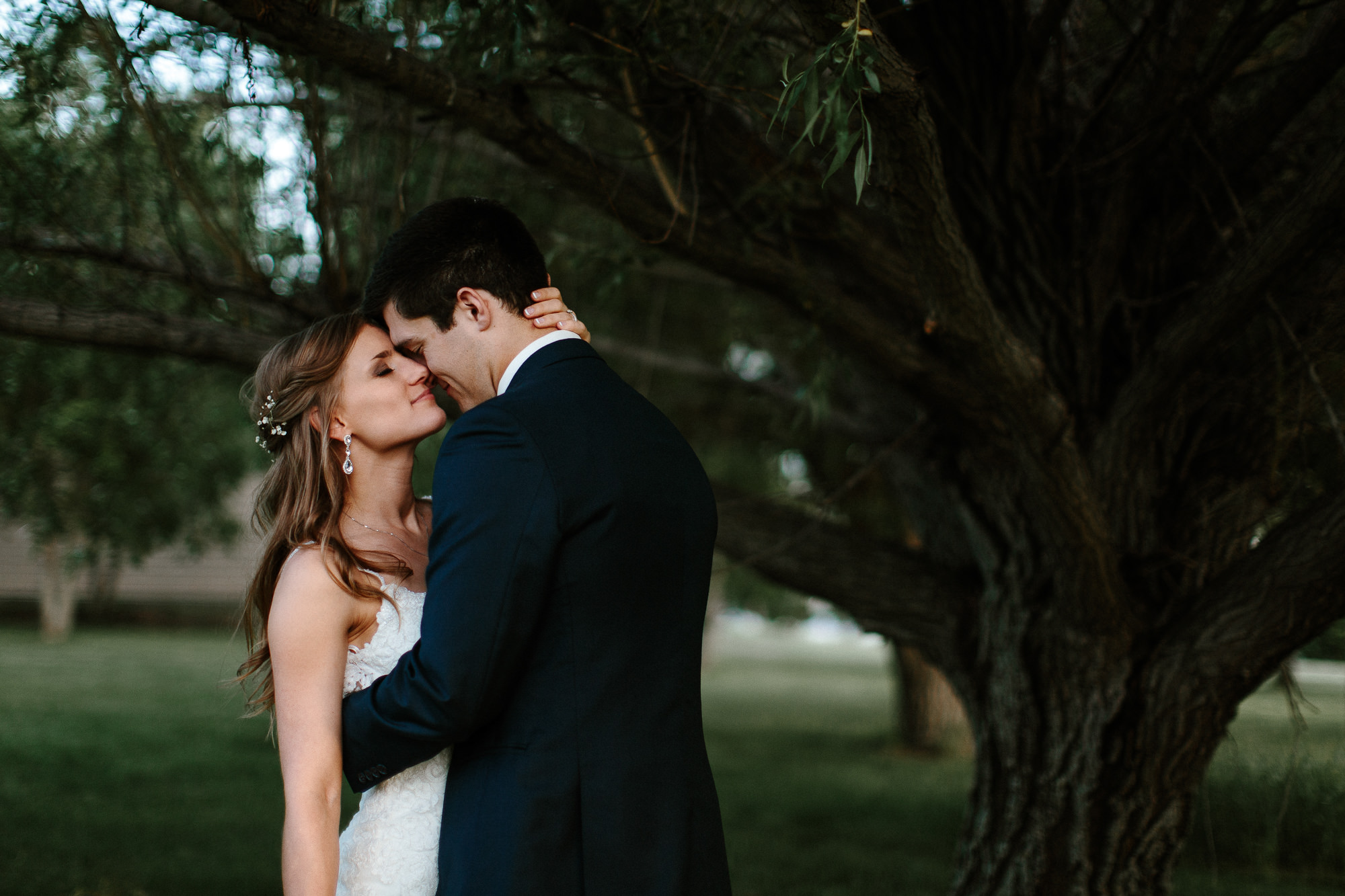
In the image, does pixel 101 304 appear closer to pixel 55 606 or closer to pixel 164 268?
pixel 164 268

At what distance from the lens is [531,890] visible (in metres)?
1.70

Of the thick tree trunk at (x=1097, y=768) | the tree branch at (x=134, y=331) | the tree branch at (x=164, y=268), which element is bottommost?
the thick tree trunk at (x=1097, y=768)

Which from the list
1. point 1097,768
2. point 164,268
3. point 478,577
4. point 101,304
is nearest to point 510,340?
point 478,577

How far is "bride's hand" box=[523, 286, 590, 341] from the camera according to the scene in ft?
6.55

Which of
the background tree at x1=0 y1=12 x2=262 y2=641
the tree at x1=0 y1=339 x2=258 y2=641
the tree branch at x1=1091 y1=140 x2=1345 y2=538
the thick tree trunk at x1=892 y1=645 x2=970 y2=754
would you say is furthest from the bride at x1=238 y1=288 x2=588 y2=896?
the thick tree trunk at x1=892 y1=645 x2=970 y2=754

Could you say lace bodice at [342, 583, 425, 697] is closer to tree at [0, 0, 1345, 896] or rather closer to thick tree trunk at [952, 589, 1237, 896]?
tree at [0, 0, 1345, 896]

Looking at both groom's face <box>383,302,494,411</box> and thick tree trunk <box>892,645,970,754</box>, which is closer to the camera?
groom's face <box>383,302,494,411</box>

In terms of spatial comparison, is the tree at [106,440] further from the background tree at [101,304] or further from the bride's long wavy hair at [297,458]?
the bride's long wavy hair at [297,458]

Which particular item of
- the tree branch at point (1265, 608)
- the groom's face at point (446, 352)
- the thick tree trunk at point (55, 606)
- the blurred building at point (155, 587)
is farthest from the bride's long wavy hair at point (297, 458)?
the blurred building at point (155, 587)

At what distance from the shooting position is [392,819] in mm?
2125

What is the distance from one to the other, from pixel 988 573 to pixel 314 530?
271 cm

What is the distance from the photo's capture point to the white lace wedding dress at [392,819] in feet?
6.89

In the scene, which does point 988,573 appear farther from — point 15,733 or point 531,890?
point 15,733

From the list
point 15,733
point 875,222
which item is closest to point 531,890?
point 875,222
